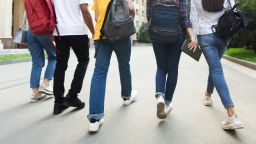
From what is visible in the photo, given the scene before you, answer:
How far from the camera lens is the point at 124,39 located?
4641 millimetres

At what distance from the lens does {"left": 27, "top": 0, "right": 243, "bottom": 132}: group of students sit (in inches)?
177

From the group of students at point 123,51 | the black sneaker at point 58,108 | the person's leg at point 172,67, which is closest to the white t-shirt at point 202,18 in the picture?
the group of students at point 123,51

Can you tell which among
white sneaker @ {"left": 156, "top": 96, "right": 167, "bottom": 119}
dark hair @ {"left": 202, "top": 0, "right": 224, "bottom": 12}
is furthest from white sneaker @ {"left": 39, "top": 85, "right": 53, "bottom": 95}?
dark hair @ {"left": 202, "top": 0, "right": 224, "bottom": 12}

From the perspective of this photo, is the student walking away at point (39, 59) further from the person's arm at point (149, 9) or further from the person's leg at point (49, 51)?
the person's arm at point (149, 9)

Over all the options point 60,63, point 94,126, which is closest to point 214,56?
point 94,126

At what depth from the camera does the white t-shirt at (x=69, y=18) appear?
509cm

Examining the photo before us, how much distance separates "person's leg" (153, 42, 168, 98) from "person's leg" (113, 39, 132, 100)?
1.08 ft

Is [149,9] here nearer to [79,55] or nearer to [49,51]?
[79,55]

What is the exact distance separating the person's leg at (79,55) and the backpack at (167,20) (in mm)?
1004

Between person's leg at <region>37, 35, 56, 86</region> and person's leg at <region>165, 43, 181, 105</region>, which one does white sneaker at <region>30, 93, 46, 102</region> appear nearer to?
person's leg at <region>37, 35, 56, 86</region>

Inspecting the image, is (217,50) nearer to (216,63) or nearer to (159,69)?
(216,63)

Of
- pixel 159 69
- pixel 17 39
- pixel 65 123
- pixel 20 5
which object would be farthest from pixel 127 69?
pixel 20 5

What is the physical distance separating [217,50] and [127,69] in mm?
1228

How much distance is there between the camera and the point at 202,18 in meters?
4.76
